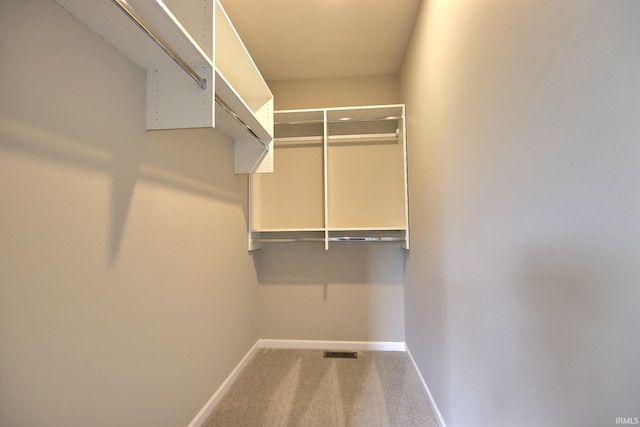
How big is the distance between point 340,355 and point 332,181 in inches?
68.1

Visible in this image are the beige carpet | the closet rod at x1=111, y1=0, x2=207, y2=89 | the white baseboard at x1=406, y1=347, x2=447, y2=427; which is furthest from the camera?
the beige carpet

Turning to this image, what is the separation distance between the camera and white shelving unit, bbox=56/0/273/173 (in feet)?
3.21

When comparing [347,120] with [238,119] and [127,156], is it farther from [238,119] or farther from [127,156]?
[127,156]

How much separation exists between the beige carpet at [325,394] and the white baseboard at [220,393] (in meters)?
0.04

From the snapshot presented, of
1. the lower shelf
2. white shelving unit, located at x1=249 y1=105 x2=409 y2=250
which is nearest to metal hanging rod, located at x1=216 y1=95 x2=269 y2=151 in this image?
white shelving unit, located at x1=249 y1=105 x2=409 y2=250

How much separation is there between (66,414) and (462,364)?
1.60 m

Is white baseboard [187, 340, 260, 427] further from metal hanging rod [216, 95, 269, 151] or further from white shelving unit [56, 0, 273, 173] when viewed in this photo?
metal hanging rod [216, 95, 269, 151]

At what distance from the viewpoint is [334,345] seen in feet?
9.59

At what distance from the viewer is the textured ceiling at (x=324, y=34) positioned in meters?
2.11

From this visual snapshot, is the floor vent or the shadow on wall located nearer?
the shadow on wall

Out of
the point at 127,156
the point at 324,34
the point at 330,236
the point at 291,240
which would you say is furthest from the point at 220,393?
the point at 324,34

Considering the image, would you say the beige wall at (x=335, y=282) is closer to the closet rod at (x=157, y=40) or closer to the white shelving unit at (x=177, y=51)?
the white shelving unit at (x=177, y=51)

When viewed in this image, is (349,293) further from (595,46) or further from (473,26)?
(595,46)

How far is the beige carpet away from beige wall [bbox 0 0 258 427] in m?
0.42
